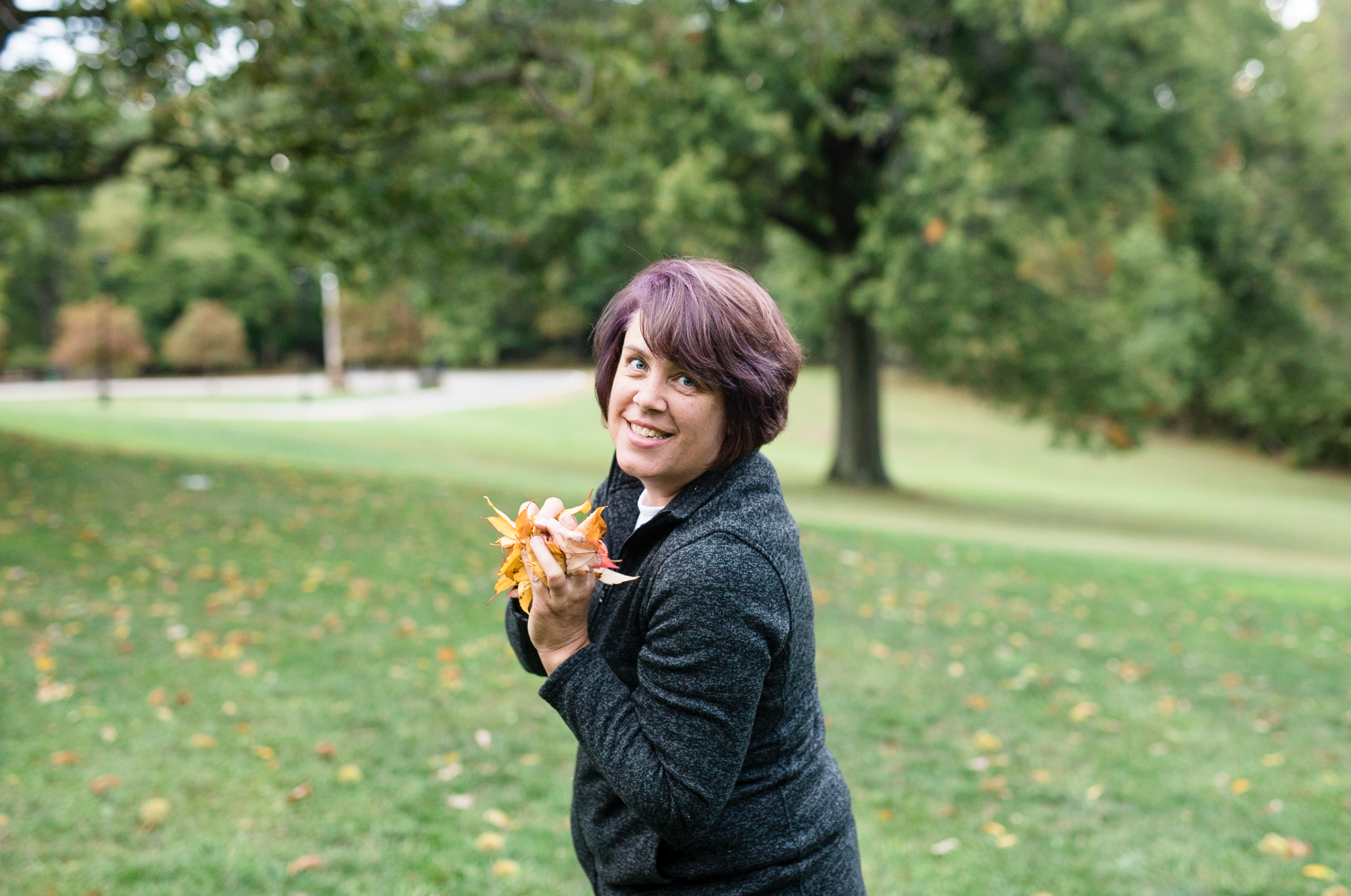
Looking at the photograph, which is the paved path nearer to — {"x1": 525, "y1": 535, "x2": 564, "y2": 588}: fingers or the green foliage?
the green foliage

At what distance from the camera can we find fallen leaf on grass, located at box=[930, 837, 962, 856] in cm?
431

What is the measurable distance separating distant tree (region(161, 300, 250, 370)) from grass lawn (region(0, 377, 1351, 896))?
118 ft

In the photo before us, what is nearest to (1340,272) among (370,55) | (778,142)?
(778,142)

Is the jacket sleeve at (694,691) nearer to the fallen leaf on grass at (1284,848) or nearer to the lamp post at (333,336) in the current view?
the fallen leaf on grass at (1284,848)

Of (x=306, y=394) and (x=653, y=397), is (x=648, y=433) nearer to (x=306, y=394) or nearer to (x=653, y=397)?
(x=653, y=397)

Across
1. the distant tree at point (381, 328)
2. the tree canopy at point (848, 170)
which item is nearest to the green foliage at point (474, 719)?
the tree canopy at point (848, 170)

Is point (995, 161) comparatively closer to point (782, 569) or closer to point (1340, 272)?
point (1340, 272)

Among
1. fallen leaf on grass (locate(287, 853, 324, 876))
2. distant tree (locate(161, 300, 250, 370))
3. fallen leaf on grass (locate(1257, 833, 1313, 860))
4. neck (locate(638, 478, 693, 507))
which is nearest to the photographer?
neck (locate(638, 478, 693, 507))

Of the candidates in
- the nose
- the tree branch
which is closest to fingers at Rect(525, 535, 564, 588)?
the nose

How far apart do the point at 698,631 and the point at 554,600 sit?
0.84ft

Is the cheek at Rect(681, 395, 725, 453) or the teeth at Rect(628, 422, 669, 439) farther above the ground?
the cheek at Rect(681, 395, 725, 453)

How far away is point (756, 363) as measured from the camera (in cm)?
179

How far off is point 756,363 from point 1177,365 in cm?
1902

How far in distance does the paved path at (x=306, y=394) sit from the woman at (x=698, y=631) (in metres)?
26.7
